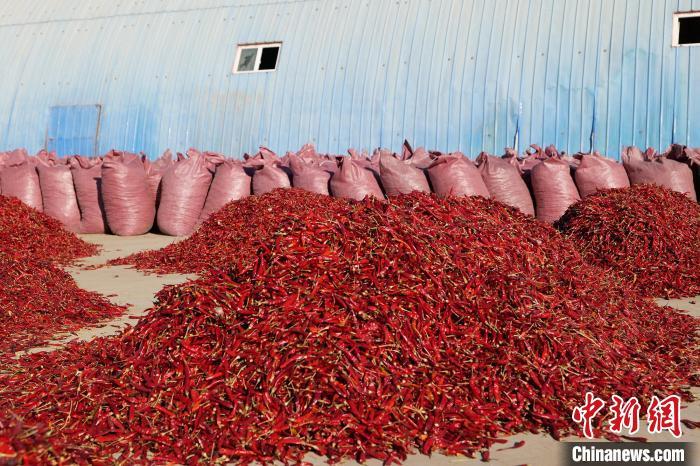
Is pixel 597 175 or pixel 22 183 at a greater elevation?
pixel 597 175

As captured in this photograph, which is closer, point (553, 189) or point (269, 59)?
point (553, 189)

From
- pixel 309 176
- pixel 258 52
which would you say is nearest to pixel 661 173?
pixel 309 176

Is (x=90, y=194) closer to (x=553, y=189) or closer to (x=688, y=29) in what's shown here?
(x=553, y=189)

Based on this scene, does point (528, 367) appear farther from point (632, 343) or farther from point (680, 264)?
point (680, 264)

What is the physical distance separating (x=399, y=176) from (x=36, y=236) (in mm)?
3682

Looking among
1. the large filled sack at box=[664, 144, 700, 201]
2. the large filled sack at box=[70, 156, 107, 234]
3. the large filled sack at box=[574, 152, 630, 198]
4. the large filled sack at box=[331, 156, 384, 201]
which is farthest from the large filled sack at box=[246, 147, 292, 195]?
the large filled sack at box=[664, 144, 700, 201]

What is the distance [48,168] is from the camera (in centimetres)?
914

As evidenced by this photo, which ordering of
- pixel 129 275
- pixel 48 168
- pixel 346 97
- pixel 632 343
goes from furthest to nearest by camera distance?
pixel 346 97 < pixel 48 168 < pixel 129 275 < pixel 632 343

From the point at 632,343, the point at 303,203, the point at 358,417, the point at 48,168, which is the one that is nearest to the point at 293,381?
the point at 358,417

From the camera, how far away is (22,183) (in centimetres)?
909

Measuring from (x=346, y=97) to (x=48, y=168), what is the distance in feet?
14.1

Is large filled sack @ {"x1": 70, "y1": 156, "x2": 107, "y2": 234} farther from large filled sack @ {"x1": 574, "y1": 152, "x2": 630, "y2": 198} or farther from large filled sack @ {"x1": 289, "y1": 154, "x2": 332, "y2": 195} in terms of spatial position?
large filled sack @ {"x1": 574, "y1": 152, "x2": 630, "y2": 198}

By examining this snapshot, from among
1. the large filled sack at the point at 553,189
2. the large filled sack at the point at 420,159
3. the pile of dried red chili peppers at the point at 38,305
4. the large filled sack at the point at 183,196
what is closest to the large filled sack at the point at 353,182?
the large filled sack at the point at 420,159

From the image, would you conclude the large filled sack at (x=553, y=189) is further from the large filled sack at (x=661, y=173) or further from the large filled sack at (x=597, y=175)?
the large filled sack at (x=661, y=173)
